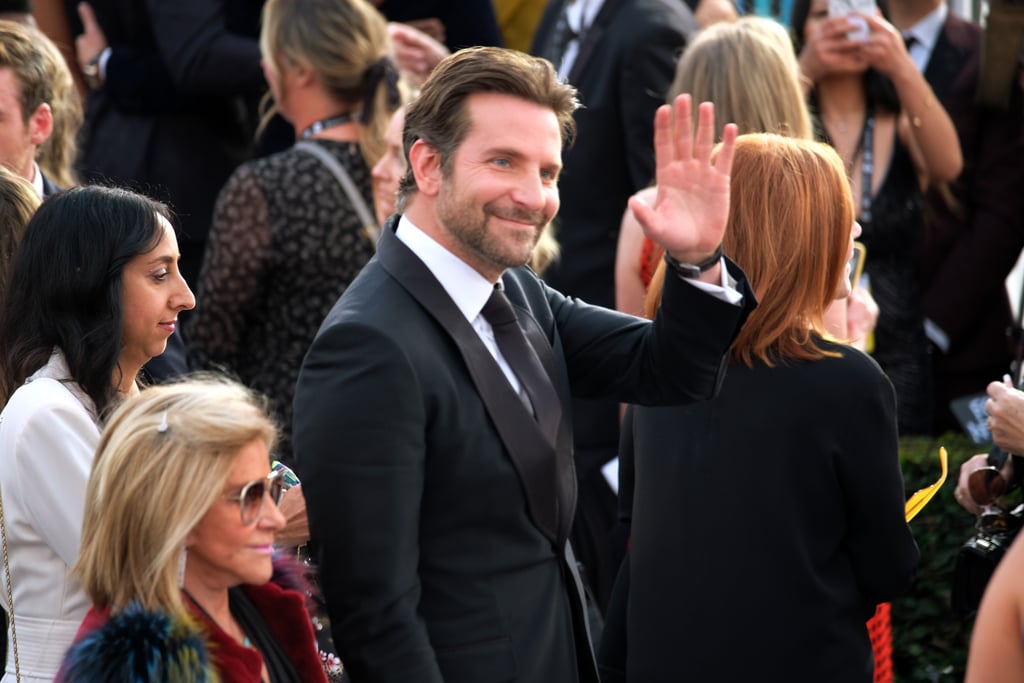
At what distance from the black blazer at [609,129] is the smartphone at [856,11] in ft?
1.80

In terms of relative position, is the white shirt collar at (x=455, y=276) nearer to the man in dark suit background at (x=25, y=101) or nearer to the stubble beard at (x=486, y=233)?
the stubble beard at (x=486, y=233)

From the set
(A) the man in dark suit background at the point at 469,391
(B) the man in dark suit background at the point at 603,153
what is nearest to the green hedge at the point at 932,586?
(B) the man in dark suit background at the point at 603,153

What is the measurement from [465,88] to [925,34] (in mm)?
3837

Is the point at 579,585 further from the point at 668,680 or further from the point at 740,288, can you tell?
the point at 740,288

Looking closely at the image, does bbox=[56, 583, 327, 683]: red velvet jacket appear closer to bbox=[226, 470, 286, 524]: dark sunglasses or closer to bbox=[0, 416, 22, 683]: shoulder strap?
bbox=[226, 470, 286, 524]: dark sunglasses

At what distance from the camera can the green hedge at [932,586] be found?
17.5 ft

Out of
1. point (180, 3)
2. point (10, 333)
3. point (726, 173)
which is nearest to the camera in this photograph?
point (726, 173)

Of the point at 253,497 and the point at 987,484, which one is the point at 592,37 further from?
the point at 253,497

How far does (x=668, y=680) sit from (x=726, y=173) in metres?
1.23

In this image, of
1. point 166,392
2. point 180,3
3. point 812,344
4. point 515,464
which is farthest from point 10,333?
point 180,3

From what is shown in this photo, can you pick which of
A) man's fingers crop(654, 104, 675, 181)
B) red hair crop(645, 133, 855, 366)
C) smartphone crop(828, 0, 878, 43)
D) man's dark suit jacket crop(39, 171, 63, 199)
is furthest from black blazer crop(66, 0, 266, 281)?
man's fingers crop(654, 104, 675, 181)

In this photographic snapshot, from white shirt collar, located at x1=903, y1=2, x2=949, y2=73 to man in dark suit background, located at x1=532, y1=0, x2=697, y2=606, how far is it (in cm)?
106

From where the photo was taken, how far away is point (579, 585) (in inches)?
129

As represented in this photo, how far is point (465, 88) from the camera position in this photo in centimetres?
316
